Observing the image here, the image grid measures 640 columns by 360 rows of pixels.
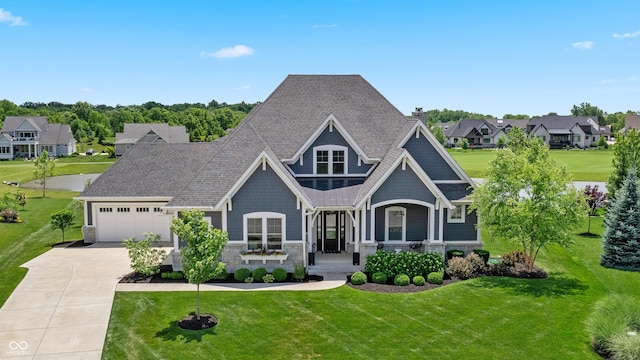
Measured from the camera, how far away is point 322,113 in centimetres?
2839

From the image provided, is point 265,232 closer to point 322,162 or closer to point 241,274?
point 241,274

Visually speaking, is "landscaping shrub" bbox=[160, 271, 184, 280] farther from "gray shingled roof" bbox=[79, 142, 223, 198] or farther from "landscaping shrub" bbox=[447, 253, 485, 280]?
"landscaping shrub" bbox=[447, 253, 485, 280]

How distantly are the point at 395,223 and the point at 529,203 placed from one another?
6.06 metres

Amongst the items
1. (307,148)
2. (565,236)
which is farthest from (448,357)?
(307,148)

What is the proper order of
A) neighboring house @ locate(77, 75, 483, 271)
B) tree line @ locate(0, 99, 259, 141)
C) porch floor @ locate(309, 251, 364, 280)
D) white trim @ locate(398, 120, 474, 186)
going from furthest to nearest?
tree line @ locate(0, 99, 259, 141)
white trim @ locate(398, 120, 474, 186)
porch floor @ locate(309, 251, 364, 280)
neighboring house @ locate(77, 75, 483, 271)

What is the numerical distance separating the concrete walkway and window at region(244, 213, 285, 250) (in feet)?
6.65

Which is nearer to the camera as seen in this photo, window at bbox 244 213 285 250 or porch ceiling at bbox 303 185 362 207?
window at bbox 244 213 285 250

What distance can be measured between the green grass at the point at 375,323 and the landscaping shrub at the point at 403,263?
4.99 feet

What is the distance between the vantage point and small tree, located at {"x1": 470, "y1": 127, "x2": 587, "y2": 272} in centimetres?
2106

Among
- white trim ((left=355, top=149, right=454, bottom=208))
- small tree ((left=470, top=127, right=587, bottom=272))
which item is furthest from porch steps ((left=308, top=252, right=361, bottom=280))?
small tree ((left=470, top=127, right=587, bottom=272))

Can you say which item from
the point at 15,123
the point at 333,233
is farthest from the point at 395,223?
the point at 15,123

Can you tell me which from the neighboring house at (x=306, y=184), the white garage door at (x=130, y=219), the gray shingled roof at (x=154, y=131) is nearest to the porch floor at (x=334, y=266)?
the neighboring house at (x=306, y=184)

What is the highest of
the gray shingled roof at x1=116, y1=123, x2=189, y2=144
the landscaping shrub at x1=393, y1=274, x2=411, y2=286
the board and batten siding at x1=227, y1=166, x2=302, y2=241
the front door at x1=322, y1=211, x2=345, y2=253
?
the gray shingled roof at x1=116, y1=123, x2=189, y2=144

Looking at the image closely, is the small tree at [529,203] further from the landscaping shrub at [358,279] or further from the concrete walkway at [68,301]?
the concrete walkway at [68,301]
